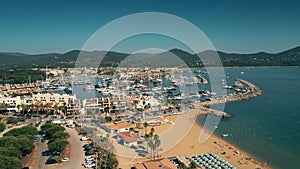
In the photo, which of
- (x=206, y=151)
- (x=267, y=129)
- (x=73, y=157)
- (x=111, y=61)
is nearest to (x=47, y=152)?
(x=73, y=157)

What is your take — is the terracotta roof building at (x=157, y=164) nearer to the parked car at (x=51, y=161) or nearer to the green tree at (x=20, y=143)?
the parked car at (x=51, y=161)

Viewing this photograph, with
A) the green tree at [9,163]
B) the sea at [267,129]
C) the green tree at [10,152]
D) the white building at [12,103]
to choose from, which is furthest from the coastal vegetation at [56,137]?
the sea at [267,129]

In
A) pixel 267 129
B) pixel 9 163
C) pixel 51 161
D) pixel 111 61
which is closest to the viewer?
pixel 9 163

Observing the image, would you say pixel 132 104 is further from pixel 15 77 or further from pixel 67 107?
pixel 15 77

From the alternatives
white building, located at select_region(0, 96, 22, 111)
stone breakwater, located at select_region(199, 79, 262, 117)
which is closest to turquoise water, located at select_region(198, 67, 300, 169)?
stone breakwater, located at select_region(199, 79, 262, 117)

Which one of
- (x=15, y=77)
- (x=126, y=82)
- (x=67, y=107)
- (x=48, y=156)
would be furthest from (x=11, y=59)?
(x=48, y=156)

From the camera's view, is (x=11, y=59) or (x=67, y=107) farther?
(x=11, y=59)

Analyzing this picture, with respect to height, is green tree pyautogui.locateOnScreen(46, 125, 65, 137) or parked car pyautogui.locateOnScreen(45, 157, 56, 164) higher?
green tree pyautogui.locateOnScreen(46, 125, 65, 137)

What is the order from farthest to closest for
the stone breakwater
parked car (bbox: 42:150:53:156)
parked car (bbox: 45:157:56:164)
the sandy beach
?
1. the stone breakwater
2. parked car (bbox: 42:150:53:156)
3. the sandy beach
4. parked car (bbox: 45:157:56:164)

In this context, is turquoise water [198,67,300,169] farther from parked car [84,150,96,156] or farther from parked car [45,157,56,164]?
parked car [45,157,56,164]

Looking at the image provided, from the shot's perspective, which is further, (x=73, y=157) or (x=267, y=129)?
(x=267, y=129)

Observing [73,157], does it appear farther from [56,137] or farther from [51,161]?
[56,137]
